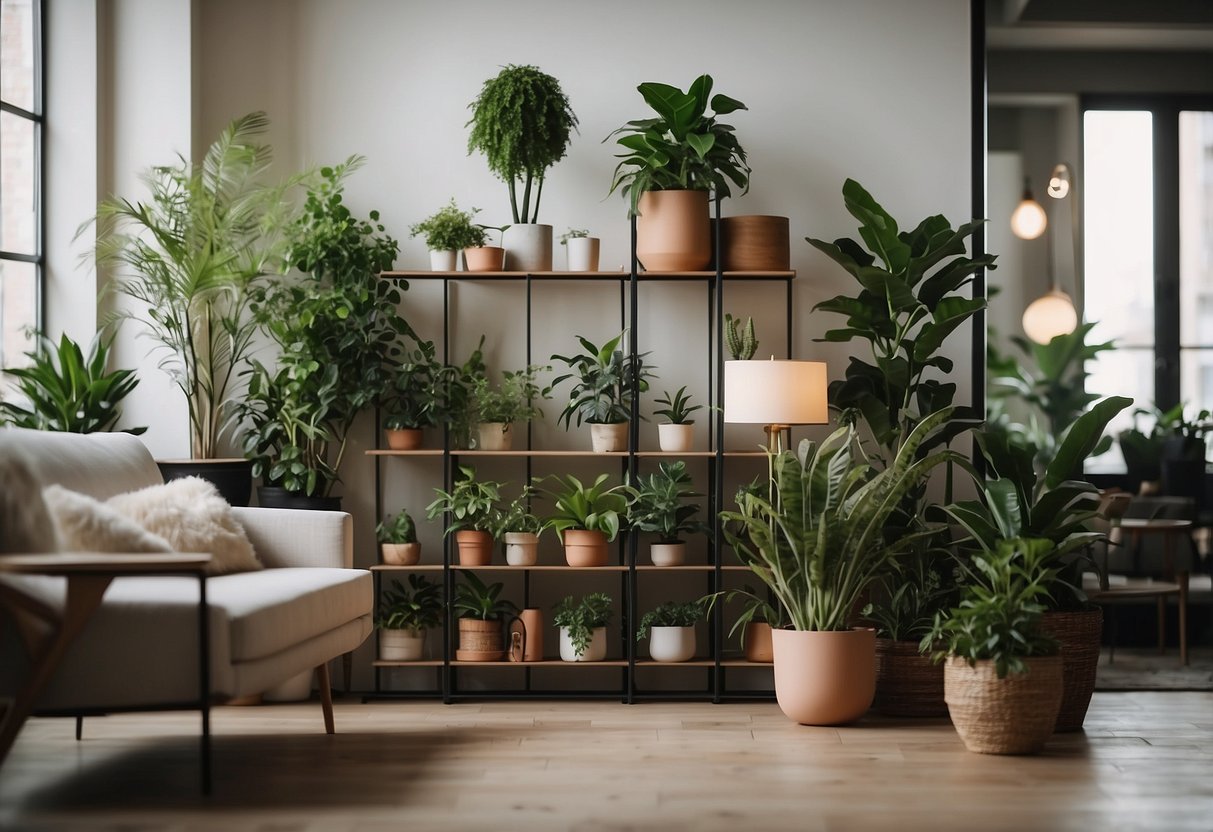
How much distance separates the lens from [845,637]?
145 inches

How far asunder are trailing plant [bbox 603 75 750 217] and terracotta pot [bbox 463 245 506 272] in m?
0.49

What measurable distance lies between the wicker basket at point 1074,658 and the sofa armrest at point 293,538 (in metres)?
2.34

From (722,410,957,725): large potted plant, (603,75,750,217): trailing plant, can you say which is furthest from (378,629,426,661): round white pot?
(603,75,750,217): trailing plant

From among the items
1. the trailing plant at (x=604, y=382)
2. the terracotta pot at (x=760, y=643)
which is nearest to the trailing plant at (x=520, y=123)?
the trailing plant at (x=604, y=382)

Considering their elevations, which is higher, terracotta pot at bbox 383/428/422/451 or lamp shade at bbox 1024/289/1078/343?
lamp shade at bbox 1024/289/1078/343

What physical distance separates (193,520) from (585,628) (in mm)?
1479

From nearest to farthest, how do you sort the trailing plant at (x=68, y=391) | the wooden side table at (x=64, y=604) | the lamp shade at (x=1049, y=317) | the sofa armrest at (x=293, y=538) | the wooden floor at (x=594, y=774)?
the wooden side table at (x=64, y=604), the wooden floor at (x=594, y=774), the sofa armrest at (x=293, y=538), the trailing plant at (x=68, y=391), the lamp shade at (x=1049, y=317)

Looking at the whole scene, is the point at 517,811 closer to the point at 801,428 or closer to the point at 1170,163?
the point at 801,428

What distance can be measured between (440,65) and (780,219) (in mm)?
1532

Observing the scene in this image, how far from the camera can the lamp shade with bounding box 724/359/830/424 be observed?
380cm

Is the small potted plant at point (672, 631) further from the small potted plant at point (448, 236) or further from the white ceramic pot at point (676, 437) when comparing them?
the small potted plant at point (448, 236)

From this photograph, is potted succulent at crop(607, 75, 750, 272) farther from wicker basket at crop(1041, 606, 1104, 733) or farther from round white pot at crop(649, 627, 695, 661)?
wicker basket at crop(1041, 606, 1104, 733)

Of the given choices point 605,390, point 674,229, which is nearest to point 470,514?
point 605,390

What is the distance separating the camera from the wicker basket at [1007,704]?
3301 mm
